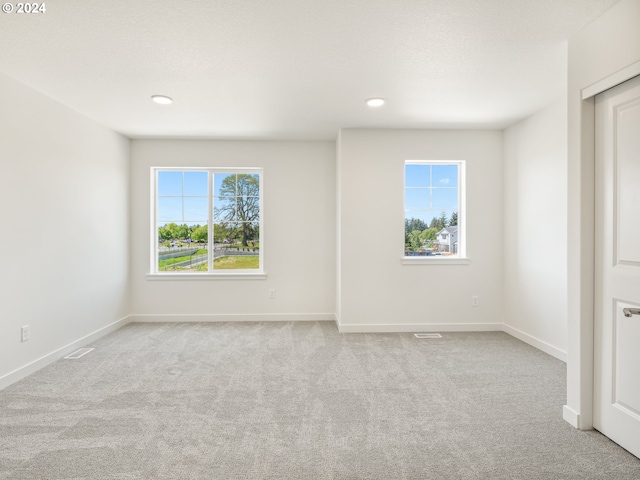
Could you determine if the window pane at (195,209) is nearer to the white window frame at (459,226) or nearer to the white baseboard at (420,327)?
the white baseboard at (420,327)

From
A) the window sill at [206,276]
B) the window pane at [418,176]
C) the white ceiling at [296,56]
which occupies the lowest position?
the window sill at [206,276]

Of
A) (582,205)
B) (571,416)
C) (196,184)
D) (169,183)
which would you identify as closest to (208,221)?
(196,184)

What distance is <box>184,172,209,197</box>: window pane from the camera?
4980 millimetres

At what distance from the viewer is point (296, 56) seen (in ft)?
8.26

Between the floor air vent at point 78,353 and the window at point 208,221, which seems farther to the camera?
the window at point 208,221

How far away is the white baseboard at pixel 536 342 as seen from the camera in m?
3.41

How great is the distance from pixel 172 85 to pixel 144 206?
232 centimetres

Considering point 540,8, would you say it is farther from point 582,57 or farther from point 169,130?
point 169,130

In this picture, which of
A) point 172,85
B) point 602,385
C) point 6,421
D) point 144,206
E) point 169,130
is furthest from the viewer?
point 144,206

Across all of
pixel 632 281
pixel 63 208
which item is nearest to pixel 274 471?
pixel 632 281

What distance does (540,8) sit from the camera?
6.60 ft

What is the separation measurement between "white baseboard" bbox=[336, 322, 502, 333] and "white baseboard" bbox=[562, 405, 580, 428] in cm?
206

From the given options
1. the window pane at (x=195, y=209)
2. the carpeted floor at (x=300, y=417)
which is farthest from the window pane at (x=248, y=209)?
the carpeted floor at (x=300, y=417)

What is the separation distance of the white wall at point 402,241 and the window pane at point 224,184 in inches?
63.9
